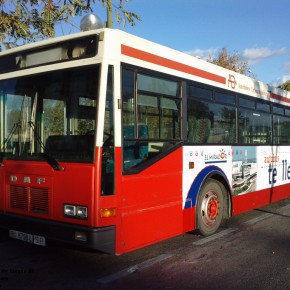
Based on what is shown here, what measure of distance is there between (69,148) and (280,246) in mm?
3720

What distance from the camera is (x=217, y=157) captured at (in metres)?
6.98

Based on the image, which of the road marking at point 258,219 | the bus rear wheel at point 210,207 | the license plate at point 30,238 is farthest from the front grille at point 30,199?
the road marking at point 258,219

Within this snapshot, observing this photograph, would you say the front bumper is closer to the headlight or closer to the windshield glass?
the headlight

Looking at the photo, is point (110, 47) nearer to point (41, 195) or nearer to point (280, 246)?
point (41, 195)

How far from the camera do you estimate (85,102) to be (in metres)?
4.85

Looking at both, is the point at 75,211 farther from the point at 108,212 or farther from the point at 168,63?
the point at 168,63

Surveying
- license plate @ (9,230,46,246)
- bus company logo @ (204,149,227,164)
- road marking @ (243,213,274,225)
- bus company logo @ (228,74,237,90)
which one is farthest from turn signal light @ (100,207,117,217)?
road marking @ (243,213,274,225)

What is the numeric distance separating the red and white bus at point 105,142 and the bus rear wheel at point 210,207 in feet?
0.06

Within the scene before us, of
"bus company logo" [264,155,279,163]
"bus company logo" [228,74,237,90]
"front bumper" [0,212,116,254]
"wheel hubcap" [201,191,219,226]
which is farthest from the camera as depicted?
"bus company logo" [264,155,279,163]

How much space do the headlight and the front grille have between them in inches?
13.6

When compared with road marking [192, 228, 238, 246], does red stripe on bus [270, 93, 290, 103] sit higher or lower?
higher

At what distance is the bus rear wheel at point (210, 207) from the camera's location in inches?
257

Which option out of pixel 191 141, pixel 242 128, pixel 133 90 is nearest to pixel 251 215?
pixel 242 128

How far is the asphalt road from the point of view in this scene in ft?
15.3
